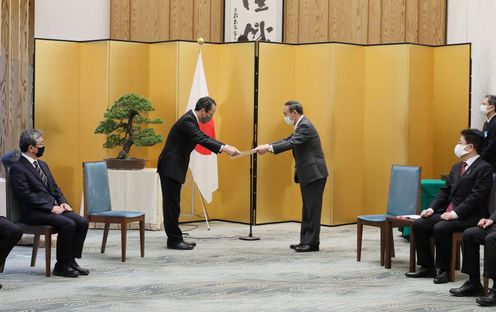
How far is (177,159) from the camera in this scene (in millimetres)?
8305

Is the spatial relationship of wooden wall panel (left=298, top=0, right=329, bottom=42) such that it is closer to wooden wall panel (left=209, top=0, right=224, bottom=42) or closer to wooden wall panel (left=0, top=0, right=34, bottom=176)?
wooden wall panel (left=209, top=0, right=224, bottom=42)

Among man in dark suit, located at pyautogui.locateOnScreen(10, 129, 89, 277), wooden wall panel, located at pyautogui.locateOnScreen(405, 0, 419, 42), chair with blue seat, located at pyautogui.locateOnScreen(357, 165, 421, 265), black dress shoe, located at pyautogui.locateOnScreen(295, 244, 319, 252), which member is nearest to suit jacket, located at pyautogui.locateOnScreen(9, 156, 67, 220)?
man in dark suit, located at pyautogui.locateOnScreen(10, 129, 89, 277)

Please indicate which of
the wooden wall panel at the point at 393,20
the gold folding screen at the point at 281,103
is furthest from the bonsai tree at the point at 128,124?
the wooden wall panel at the point at 393,20

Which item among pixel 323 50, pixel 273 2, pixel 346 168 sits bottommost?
pixel 346 168

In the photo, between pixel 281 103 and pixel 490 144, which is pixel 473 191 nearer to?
pixel 490 144

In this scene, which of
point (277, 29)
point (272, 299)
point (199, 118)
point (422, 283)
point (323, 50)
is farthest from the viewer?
point (277, 29)

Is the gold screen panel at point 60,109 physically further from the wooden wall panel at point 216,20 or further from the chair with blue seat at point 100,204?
the chair with blue seat at point 100,204

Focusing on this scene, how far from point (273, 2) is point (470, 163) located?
16.3 ft

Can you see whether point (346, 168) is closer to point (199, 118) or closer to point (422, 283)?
point (199, 118)

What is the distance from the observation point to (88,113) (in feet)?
33.1

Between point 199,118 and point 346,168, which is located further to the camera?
point 346,168

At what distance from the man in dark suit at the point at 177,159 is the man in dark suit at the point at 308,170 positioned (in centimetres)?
62

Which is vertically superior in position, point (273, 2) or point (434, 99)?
point (273, 2)

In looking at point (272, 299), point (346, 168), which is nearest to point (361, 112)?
point (346, 168)
